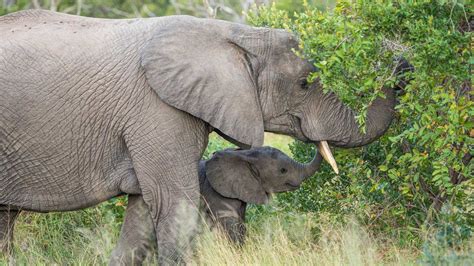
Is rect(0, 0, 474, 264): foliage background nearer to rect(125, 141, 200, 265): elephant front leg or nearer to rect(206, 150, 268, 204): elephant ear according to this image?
rect(206, 150, 268, 204): elephant ear

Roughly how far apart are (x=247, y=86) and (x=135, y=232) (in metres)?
1.41

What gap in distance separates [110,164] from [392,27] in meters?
2.30

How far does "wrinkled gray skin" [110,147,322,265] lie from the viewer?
29.0 feet

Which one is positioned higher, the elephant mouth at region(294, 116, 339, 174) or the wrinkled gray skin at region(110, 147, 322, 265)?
the elephant mouth at region(294, 116, 339, 174)

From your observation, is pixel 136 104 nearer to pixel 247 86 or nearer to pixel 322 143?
pixel 247 86

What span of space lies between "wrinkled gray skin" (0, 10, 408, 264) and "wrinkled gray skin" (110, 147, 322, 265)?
29.2 inches

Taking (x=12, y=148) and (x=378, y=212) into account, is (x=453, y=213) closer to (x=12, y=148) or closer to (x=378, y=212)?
(x=378, y=212)

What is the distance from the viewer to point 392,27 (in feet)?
24.1

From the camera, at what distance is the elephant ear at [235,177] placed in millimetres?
8922

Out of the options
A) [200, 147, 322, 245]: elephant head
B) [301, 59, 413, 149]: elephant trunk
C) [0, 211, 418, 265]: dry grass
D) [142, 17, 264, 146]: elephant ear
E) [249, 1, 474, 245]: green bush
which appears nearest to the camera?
[249, 1, 474, 245]: green bush

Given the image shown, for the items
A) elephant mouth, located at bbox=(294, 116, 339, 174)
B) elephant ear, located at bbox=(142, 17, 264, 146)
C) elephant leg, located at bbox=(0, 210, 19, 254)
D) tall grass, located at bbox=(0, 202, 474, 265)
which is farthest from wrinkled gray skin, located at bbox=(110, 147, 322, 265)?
elephant leg, located at bbox=(0, 210, 19, 254)

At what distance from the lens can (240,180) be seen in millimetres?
8977

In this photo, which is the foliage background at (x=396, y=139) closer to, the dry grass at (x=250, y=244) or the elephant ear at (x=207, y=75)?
the dry grass at (x=250, y=244)

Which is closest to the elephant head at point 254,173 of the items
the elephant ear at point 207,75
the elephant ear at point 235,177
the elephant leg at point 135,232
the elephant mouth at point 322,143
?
the elephant ear at point 235,177
